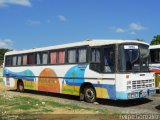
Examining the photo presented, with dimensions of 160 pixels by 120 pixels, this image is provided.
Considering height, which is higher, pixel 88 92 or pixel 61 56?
pixel 61 56

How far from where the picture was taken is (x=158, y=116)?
12969 mm

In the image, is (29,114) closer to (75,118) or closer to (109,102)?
(75,118)

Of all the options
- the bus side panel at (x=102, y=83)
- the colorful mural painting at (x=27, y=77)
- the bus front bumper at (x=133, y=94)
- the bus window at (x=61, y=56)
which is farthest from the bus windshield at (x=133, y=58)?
the colorful mural painting at (x=27, y=77)

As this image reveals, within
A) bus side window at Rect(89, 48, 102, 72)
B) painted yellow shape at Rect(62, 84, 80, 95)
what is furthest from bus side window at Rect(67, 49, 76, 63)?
bus side window at Rect(89, 48, 102, 72)

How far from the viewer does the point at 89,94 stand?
707 inches

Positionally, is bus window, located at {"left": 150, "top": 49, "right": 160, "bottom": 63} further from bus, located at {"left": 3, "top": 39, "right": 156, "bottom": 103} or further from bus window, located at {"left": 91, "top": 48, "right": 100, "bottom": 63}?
bus window, located at {"left": 91, "top": 48, "right": 100, "bottom": 63}

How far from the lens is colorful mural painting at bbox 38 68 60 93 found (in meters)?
20.9

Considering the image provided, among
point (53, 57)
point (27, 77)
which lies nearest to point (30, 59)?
point (27, 77)

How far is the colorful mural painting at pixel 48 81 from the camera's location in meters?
20.9

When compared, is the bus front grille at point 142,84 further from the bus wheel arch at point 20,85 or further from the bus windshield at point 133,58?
the bus wheel arch at point 20,85

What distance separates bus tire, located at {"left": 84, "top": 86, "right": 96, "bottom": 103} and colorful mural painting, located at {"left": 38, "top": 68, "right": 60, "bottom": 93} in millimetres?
2905

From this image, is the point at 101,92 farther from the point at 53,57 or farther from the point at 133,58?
the point at 53,57

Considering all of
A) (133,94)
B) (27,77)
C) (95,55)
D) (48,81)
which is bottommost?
(133,94)

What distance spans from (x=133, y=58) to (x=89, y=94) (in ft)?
10.0
